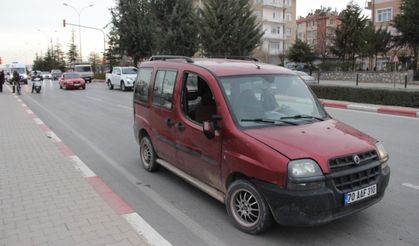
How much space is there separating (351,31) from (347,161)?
4930 cm

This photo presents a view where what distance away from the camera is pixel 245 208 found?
447cm

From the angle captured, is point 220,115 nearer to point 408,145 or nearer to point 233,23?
point 408,145

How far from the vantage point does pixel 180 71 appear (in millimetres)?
5793

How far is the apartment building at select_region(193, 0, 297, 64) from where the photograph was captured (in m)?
86.4

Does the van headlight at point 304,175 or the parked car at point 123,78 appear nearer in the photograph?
the van headlight at point 304,175

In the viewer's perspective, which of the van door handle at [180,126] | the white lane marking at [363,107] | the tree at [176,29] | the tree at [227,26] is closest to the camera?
the van door handle at [180,126]

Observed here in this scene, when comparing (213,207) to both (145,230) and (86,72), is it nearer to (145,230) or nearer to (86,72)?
(145,230)

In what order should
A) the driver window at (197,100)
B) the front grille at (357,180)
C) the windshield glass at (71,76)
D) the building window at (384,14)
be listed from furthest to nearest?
the building window at (384,14) → the windshield glass at (71,76) → the driver window at (197,100) → the front grille at (357,180)

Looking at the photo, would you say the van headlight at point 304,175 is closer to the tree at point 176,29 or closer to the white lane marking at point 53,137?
the white lane marking at point 53,137

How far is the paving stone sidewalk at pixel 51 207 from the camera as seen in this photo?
14.0 ft

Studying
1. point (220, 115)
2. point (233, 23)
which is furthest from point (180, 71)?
point (233, 23)

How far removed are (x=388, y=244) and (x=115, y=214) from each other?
295 cm

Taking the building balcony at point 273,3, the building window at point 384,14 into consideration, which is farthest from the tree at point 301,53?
the building balcony at point 273,3

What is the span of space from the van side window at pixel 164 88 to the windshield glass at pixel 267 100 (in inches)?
44.1
